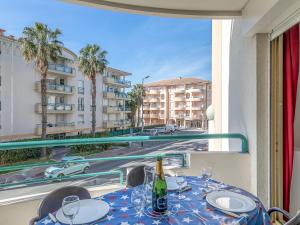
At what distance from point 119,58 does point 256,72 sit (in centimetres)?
2754

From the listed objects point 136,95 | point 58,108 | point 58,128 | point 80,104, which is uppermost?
point 136,95

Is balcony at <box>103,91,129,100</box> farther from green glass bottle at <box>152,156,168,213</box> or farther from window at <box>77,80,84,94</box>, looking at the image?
green glass bottle at <box>152,156,168,213</box>

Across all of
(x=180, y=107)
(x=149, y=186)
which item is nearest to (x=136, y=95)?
(x=180, y=107)

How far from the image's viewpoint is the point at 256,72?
2383 mm

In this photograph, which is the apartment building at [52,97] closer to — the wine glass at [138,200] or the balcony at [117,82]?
the balcony at [117,82]

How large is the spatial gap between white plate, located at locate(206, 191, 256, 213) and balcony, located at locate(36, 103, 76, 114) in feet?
54.4

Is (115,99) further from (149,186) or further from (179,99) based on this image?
(149,186)

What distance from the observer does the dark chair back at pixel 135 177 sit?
1.86 m

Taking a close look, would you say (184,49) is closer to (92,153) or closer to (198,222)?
(92,153)

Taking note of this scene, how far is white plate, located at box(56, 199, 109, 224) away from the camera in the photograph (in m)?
1.01

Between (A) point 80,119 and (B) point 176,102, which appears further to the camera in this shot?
(B) point 176,102

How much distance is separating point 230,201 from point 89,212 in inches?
31.0

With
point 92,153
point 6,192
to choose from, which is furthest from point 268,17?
point 92,153

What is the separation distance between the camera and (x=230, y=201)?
1.23 meters
